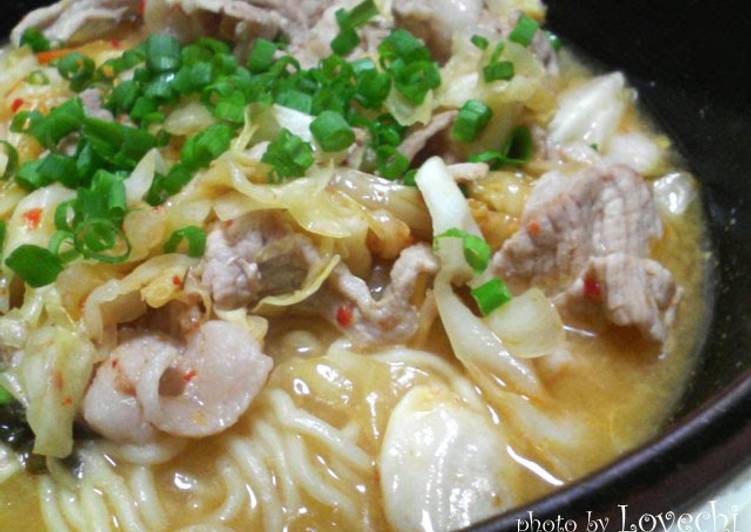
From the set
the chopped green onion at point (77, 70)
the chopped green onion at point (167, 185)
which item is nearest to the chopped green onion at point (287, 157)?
the chopped green onion at point (167, 185)

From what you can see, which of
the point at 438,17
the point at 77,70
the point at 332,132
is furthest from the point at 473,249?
the point at 77,70

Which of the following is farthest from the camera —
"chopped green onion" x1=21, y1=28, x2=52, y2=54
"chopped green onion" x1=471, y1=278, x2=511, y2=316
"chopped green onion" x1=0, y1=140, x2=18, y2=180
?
"chopped green onion" x1=21, y1=28, x2=52, y2=54

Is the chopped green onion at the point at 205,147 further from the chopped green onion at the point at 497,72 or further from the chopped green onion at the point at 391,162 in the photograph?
the chopped green onion at the point at 497,72

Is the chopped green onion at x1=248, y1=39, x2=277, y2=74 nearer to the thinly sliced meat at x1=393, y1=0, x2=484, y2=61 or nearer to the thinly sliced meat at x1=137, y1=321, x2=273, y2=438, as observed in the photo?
the thinly sliced meat at x1=393, y1=0, x2=484, y2=61

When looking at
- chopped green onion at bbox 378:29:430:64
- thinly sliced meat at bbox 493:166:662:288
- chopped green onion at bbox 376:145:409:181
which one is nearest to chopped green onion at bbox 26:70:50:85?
chopped green onion at bbox 378:29:430:64

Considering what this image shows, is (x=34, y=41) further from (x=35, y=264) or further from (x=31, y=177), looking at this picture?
(x=35, y=264)

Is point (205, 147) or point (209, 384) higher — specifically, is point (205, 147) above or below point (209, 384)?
above

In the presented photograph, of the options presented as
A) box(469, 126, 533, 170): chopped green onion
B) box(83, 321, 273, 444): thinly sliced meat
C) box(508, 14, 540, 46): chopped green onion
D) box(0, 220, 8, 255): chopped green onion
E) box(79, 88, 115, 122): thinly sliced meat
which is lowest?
box(83, 321, 273, 444): thinly sliced meat
